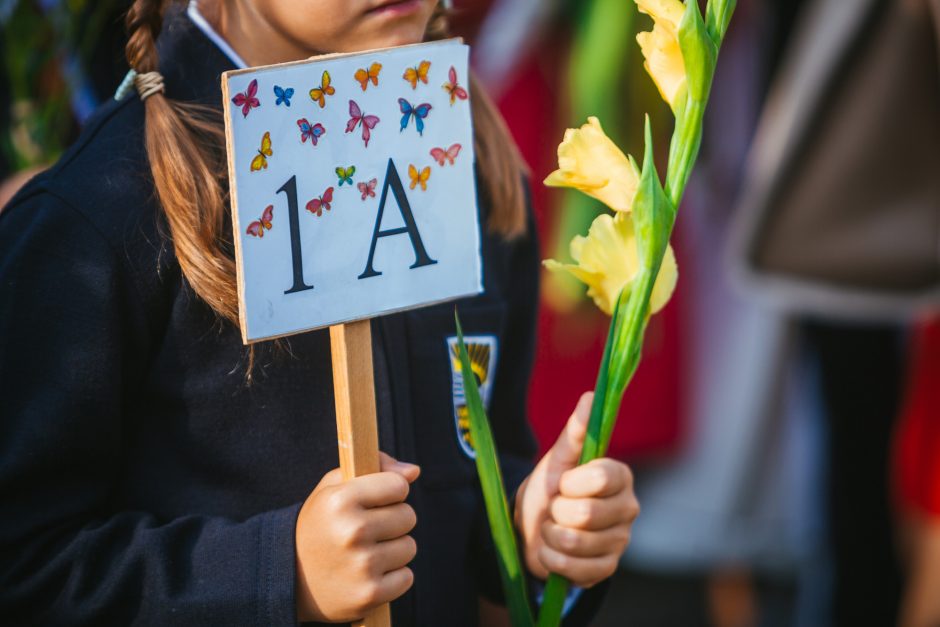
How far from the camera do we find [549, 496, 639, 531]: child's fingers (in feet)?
2.92

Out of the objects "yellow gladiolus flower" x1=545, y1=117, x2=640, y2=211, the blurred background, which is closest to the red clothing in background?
the blurred background

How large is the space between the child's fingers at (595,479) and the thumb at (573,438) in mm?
19

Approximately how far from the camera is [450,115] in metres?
0.85

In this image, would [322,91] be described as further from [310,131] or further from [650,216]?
[650,216]

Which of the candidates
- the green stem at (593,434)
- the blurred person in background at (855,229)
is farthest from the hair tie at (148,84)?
the blurred person in background at (855,229)

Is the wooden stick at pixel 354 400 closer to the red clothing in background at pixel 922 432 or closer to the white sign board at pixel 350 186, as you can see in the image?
the white sign board at pixel 350 186

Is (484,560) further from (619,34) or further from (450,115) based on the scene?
(619,34)

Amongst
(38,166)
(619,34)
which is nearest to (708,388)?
(619,34)

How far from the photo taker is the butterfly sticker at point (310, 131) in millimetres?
776

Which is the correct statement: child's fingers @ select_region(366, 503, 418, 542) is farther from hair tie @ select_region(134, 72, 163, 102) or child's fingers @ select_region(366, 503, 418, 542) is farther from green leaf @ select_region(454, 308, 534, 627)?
hair tie @ select_region(134, 72, 163, 102)

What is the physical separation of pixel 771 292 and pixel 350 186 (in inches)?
61.9

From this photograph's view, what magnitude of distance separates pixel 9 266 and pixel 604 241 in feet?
1.44

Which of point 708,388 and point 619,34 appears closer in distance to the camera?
point 619,34

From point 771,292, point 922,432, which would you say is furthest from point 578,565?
point 922,432
